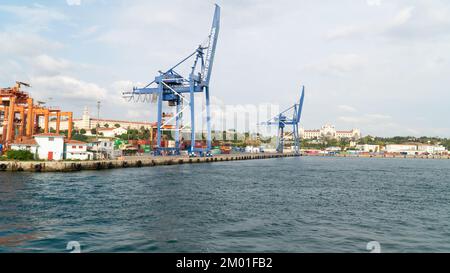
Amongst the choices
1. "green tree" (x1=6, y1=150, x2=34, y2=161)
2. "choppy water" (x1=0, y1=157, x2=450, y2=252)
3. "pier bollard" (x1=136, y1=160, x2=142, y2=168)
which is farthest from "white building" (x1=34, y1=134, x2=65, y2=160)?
"choppy water" (x1=0, y1=157, x2=450, y2=252)

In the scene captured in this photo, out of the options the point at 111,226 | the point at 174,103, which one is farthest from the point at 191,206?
the point at 174,103

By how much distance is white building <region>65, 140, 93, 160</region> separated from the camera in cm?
4622

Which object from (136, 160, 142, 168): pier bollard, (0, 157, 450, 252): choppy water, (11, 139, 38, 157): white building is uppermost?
(11, 139, 38, 157): white building

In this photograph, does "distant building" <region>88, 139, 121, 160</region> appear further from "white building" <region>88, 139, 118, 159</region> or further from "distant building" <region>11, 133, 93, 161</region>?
"distant building" <region>11, 133, 93, 161</region>

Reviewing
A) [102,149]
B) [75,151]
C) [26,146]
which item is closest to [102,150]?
[102,149]

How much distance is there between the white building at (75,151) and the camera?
152 ft

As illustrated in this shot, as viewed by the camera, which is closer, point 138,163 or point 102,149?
point 138,163

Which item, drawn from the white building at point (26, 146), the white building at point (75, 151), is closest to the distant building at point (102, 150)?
the white building at point (75, 151)

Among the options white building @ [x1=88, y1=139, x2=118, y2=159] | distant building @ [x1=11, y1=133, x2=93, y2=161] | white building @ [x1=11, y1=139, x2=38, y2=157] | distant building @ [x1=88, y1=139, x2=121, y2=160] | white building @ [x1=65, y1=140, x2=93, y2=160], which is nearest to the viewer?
white building @ [x1=11, y1=139, x2=38, y2=157]

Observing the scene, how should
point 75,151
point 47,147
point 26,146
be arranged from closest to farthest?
1. point 26,146
2. point 47,147
3. point 75,151

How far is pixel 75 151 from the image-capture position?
4669 centimetres

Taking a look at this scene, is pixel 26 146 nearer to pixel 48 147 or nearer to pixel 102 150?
pixel 48 147
